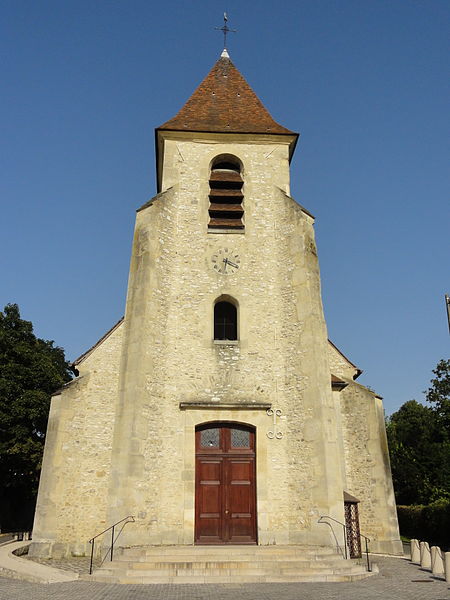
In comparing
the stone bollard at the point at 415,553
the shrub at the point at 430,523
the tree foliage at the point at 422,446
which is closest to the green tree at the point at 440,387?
the tree foliage at the point at 422,446

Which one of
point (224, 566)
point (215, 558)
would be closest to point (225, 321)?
point (215, 558)

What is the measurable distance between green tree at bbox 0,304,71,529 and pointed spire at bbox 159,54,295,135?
12.8 metres

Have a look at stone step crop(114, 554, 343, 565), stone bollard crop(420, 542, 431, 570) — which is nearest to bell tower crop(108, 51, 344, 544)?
stone step crop(114, 554, 343, 565)

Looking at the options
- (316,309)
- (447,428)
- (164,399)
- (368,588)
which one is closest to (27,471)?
(164,399)

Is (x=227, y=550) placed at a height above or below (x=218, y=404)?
below

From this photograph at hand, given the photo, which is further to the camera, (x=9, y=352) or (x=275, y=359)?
(x=9, y=352)

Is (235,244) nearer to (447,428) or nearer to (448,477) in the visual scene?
(448,477)

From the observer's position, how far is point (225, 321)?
1611 cm

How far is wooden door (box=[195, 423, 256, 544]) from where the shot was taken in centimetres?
1339

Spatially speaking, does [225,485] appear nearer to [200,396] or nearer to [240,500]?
[240,500]

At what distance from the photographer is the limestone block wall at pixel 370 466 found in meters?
14.8

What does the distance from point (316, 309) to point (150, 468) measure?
6191 mm

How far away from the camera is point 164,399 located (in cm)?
1406

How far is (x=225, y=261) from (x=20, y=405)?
41.4ft
